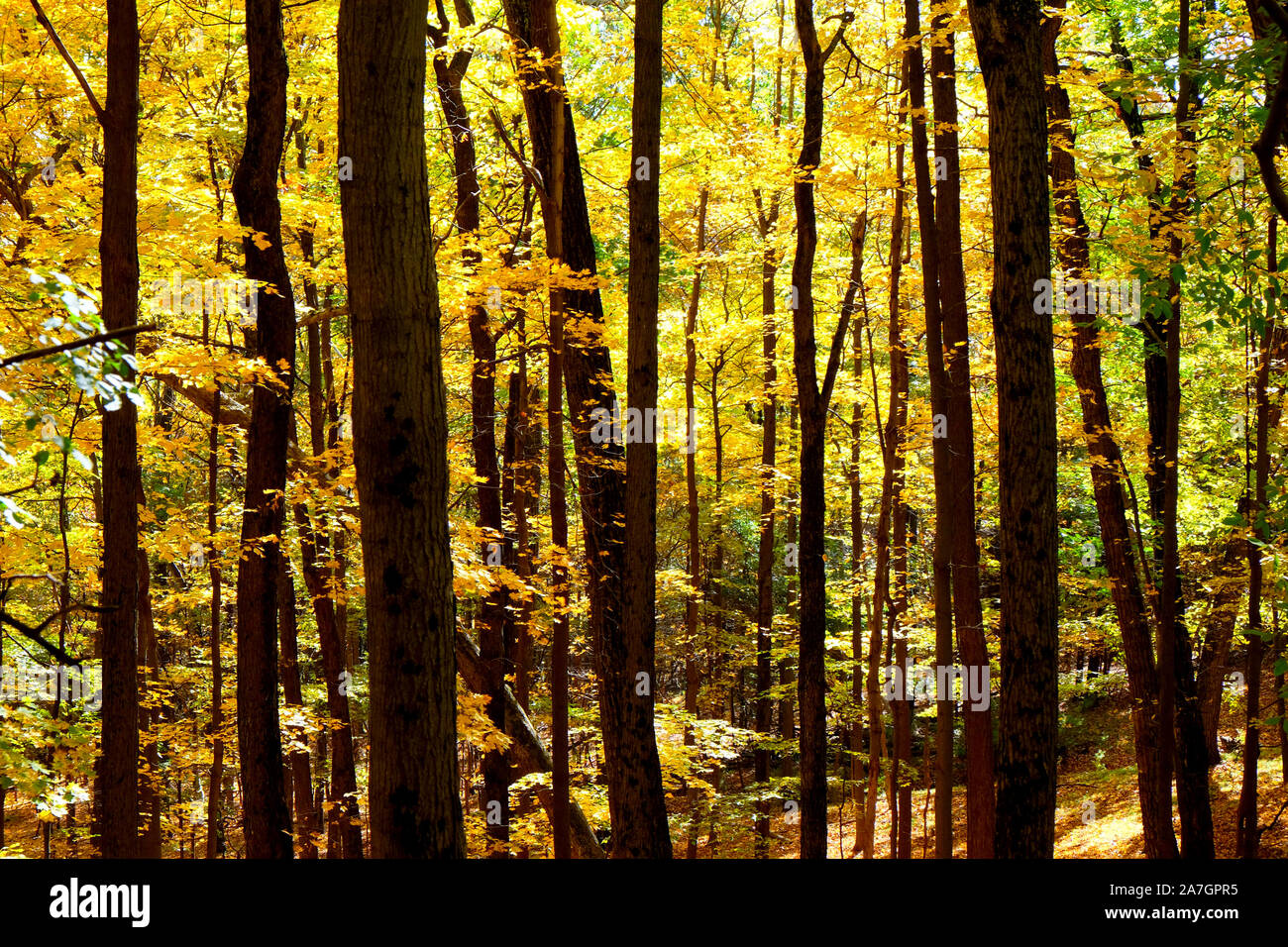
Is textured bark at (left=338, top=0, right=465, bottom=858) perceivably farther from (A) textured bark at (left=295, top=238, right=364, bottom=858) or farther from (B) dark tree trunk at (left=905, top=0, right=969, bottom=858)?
(B) dark tree trunk at (left=905, top=0, right=969, bottom=858)

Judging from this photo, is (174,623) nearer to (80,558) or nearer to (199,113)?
(80,558)

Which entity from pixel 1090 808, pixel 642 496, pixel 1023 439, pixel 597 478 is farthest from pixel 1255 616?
pixel 597 478

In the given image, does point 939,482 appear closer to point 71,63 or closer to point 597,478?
point 597,478

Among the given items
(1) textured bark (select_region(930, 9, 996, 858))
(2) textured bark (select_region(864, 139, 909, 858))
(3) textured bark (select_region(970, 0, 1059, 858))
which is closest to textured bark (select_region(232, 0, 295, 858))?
(3) textured bark (select_region(970, 0, 1059, 858))

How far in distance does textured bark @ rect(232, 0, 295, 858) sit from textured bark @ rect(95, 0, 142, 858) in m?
1.29

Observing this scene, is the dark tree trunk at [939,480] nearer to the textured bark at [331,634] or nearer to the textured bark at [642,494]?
the textured bark at [642,494]

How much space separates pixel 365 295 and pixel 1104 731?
75.1ft

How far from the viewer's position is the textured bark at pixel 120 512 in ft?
22.5

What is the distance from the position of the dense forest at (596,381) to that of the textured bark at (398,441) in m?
0.02

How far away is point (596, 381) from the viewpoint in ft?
28.3

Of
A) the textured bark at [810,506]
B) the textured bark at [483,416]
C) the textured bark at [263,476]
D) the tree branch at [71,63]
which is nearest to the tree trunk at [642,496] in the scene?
the textured bark at [483,416]

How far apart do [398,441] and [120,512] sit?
12.6 feet
